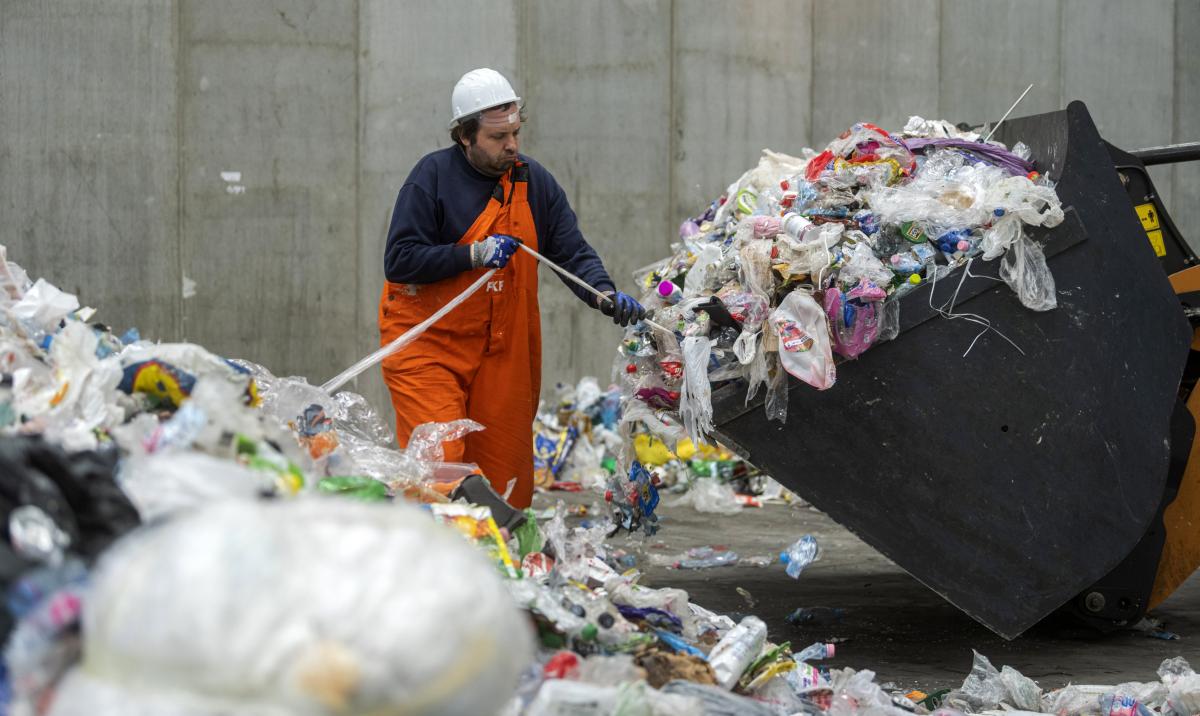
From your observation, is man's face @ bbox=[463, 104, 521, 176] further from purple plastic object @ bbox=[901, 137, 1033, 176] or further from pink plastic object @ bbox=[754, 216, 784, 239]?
purple plastic object @ bbox=[901, 137, 1033, 176]

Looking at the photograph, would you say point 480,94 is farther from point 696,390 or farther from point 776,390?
point 776,390

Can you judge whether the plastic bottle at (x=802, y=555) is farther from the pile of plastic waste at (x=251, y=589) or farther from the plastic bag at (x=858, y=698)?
the pile of plastic waste at (x=251, y=589)

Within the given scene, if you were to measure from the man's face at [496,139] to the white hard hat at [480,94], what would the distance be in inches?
1.3

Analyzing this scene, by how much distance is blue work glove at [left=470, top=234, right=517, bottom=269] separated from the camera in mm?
4285

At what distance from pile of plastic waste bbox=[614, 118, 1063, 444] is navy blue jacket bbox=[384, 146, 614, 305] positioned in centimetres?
45

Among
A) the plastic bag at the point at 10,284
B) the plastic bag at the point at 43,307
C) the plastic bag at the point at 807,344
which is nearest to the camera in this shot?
the plastic bag at the point at 43,307

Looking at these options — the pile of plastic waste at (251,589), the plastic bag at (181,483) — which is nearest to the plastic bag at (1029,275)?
the pile of plastic waste at (251,589)

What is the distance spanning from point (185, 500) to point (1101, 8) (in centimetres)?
873

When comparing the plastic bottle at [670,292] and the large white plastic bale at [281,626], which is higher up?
the plastic bottle at [670,292]

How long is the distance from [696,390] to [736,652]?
1.16 metres

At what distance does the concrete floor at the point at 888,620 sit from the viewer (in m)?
4.18

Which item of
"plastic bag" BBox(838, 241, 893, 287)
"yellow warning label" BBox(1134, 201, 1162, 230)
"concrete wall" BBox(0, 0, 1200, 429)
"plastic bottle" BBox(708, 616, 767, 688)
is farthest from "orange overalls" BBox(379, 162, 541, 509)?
"concrete wall" BBox(0, 0, 1200, 429)

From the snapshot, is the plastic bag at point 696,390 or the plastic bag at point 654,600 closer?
the plastic bag at point 654,600

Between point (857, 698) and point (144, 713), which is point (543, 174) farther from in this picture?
point (144, 713)
